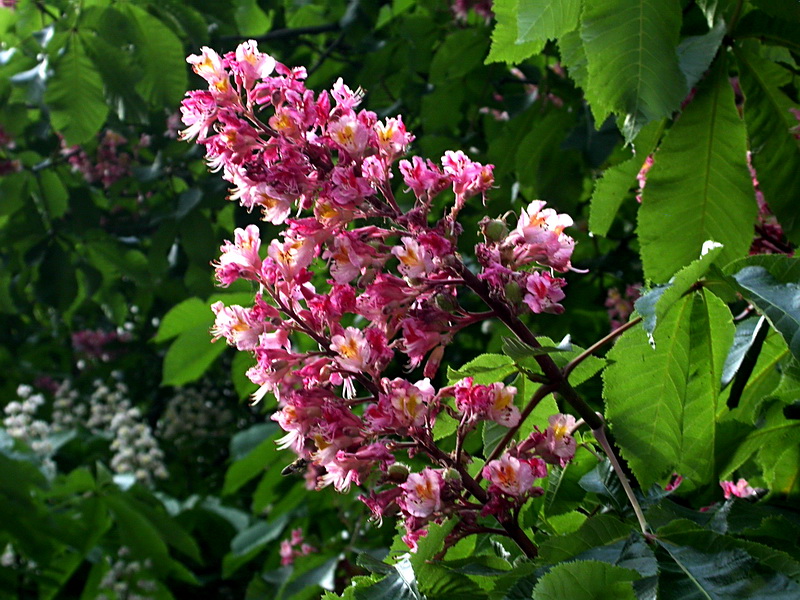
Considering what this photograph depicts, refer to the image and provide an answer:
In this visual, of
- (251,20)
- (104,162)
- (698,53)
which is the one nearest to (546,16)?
(698,53)

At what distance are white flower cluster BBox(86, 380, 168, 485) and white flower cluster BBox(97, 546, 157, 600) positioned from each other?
2.20ft

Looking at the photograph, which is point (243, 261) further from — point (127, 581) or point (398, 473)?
point (127, 581)

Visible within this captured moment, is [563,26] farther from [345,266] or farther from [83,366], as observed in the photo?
[83,366]

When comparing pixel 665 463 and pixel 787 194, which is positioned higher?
pixel 787 194

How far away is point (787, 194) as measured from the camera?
3.37 feet

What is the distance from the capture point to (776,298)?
2.21 ft

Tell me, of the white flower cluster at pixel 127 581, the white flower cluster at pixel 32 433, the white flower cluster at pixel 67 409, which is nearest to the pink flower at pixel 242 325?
the white flower cluster at pixel 127 581

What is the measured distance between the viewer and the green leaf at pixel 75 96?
2078 mm

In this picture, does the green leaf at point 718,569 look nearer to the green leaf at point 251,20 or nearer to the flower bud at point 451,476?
the flower bud at point 451,476

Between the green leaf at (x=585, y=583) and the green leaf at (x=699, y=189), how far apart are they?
1.56 feet

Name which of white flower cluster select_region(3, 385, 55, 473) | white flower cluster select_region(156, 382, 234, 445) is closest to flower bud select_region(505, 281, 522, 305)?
white flower cluster select_region(3, 385, 55, 473)

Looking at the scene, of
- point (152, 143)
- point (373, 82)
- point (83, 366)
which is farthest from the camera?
point (83, 366)

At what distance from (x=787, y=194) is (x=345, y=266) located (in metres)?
0.56

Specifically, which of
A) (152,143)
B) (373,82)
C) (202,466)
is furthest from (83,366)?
(373,82)
